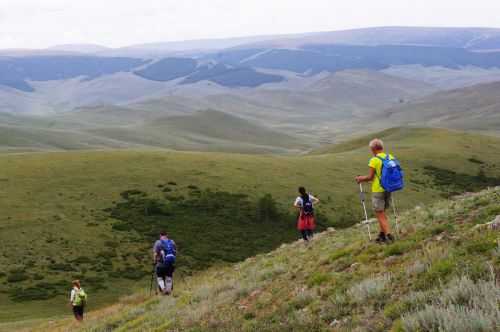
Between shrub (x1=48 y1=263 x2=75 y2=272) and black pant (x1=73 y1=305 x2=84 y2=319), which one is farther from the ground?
black pant (x1=73 y1=305 x2=84 y2=319)

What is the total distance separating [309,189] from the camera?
76250 mm

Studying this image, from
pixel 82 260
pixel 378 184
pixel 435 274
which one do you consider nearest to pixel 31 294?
pixel 82 260

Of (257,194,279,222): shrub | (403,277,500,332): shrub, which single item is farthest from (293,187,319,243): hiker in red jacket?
(257,194,279,222): shrub

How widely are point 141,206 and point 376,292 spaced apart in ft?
185

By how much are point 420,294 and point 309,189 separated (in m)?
67.3

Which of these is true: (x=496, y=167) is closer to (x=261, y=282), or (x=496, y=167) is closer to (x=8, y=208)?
(x=8, y=208)

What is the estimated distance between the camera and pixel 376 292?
33.8 feet

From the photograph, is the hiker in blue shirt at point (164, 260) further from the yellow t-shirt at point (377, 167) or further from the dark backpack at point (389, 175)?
the dark backpack at point (389, 175)

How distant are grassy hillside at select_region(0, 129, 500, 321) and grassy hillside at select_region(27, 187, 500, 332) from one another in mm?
25868

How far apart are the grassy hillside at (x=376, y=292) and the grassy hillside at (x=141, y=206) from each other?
84.9ft

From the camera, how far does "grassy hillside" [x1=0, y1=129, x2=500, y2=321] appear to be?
4512cm

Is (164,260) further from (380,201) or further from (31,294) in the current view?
(31,294)

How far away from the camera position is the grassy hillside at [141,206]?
4512 centimetres

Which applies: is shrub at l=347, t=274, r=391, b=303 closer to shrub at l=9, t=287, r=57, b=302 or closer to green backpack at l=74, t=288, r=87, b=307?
green backpack at l=74, t=288, r=87, b=307
